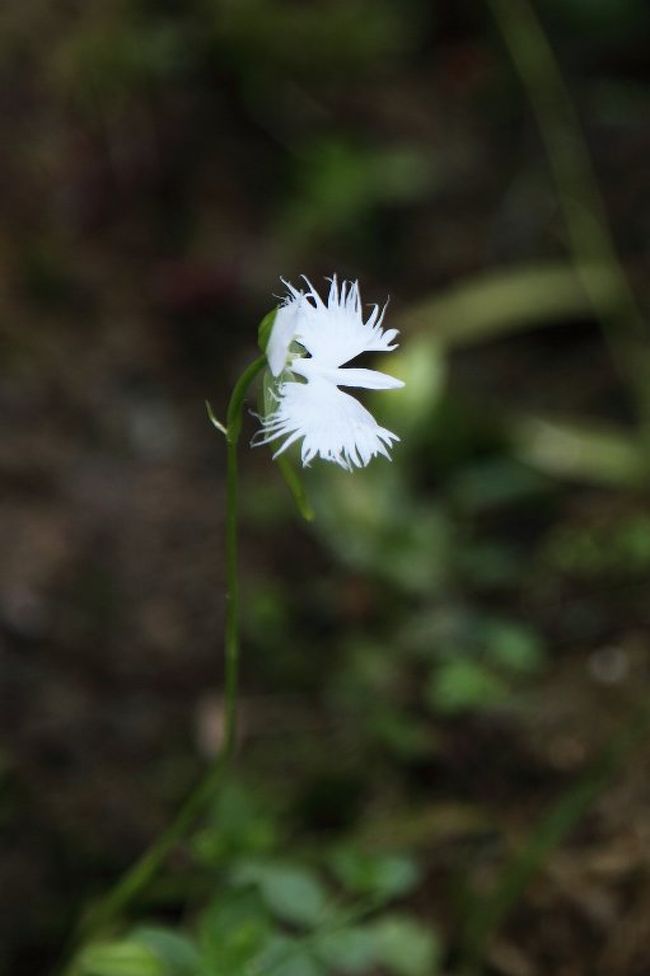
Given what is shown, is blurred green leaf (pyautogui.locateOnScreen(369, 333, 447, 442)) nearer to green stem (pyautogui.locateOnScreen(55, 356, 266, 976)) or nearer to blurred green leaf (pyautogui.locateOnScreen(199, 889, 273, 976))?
green stem (pyautogui.locateOnScreen(55, 356, 266, 976))

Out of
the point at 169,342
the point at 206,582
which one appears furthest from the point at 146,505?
the point at 169,342

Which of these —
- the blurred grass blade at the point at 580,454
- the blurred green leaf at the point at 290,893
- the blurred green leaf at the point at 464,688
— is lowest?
the blurred green leaf at the point at 290,893

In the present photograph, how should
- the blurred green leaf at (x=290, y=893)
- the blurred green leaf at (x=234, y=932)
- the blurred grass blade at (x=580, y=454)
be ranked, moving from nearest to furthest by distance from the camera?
the blurred green leaf at (x=234, y=932) → the blurred green leaf at (x=290, y=893) → the blurred grass blade at (x=580, y=454)

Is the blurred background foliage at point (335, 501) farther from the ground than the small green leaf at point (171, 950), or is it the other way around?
the blurred background foliage at point (335, 501)

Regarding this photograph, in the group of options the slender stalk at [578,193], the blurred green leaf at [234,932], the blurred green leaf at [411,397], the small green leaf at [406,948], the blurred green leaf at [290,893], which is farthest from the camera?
the slender stalk at [578,193]

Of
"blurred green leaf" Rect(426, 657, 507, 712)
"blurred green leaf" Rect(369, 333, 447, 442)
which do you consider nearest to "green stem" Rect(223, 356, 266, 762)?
"blurred green leaf" Rect(426, 657, 507, 712)

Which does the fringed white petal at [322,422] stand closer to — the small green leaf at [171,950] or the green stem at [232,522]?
the green stem at [232,522]

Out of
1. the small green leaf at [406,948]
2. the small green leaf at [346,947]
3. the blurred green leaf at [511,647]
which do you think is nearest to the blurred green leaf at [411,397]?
the blurred green leaf at [511,647]

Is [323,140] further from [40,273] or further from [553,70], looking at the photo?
[40,273]
